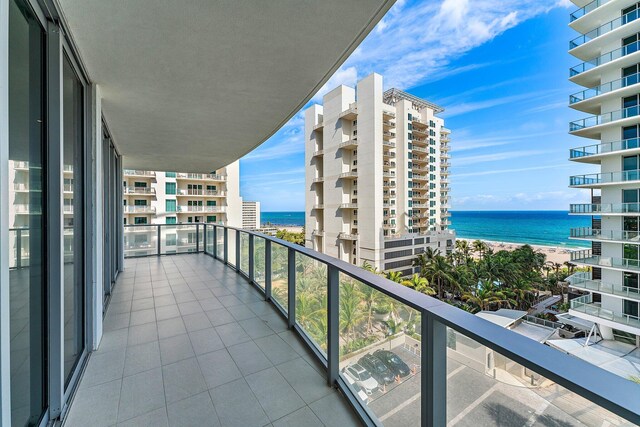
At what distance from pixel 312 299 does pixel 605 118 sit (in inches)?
846

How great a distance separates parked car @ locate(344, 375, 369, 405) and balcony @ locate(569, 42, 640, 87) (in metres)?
22.1

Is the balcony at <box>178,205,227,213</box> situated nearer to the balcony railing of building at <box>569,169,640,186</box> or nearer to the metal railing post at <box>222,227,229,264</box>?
the metal railing post at <box>222,227,229,264</box>

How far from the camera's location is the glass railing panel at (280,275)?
11.0 ft

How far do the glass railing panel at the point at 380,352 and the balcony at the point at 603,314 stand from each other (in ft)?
68.3

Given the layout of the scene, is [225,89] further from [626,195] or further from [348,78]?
[348,78]

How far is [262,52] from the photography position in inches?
92.0

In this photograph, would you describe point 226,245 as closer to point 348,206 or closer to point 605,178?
point 605,178

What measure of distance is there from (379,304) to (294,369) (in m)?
1.21

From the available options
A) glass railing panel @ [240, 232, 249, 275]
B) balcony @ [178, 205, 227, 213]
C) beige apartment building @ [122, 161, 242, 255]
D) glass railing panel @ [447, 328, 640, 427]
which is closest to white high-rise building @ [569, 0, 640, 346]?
glass railing panel @ [240, 232, 249, 275]

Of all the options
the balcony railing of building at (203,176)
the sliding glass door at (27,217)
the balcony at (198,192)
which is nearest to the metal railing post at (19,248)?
the sliding glass door at (27,217)

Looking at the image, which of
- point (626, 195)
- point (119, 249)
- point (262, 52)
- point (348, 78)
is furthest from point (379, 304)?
point (348, 78)

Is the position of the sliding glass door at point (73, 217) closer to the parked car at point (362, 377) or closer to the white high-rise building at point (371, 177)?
the parked car at point (362, 377)

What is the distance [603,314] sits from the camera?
595 inches

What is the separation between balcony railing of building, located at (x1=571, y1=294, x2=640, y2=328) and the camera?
1407 centimetres
